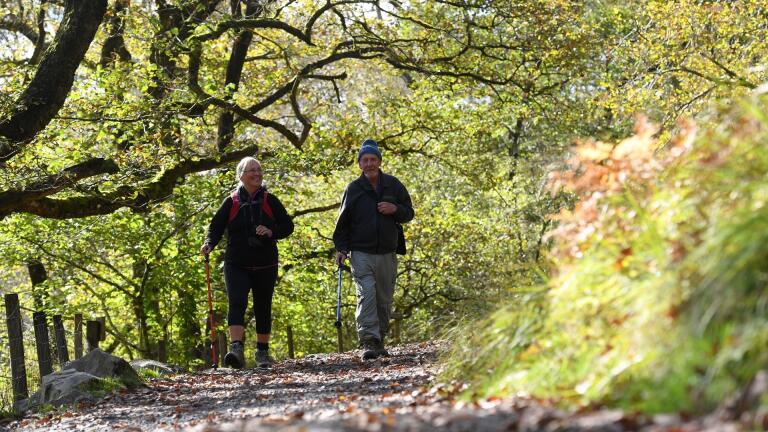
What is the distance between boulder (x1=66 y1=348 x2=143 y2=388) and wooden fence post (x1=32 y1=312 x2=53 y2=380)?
588mm

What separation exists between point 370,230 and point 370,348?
129cm

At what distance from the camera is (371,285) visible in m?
9.87

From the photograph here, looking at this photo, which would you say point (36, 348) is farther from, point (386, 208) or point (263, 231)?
point (386, 208)

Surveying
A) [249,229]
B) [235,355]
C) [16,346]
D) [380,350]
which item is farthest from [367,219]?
[16,346]

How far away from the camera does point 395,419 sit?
426 centimetres

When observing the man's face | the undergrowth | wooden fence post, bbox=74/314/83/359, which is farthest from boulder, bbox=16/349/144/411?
the undergrowth

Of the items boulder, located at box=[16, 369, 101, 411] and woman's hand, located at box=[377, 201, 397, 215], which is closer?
boulder, located at box=[16, 369, 101, 411]

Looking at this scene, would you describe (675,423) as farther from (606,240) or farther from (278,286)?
(278,286)

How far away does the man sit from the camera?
984cm

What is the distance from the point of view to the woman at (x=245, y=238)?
33.7ft

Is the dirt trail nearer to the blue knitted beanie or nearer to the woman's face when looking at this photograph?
A: the woman's face

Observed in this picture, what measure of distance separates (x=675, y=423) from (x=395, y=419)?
4.34ft

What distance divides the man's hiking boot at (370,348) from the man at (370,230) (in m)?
0.04

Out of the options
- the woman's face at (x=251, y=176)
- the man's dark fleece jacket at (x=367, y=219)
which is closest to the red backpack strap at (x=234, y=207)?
the woman's face at (x=251, y=176)
